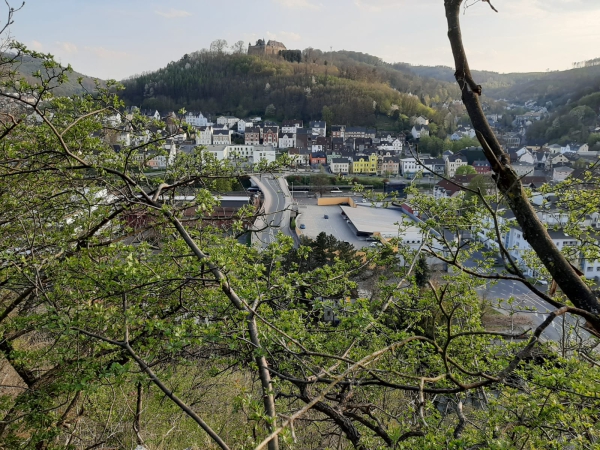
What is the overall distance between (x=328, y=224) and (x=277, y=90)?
5243cm

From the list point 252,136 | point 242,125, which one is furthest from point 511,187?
point 242,125

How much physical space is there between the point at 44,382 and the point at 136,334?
1.14m

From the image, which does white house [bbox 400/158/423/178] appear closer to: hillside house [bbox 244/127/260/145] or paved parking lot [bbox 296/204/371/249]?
paved parking lot [bbox 296/204/371/249]

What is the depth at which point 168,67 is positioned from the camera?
85188 millimetres

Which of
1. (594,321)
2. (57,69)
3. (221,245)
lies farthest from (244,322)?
(57,69)

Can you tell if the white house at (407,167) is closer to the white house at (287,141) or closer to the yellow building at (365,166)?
the yellow building at (365,166)

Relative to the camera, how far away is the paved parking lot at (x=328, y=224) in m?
24.2

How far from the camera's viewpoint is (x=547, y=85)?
352 feet

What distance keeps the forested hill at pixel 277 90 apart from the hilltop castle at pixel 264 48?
7579mm

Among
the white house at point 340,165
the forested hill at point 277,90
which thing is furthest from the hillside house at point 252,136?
the white house at point 340,165

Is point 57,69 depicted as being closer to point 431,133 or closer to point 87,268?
point 87,268

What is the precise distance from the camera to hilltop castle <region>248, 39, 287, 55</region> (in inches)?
3766

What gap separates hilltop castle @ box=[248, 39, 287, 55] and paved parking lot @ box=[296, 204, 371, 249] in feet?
240

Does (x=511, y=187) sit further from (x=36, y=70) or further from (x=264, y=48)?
(x=264, y=48)
